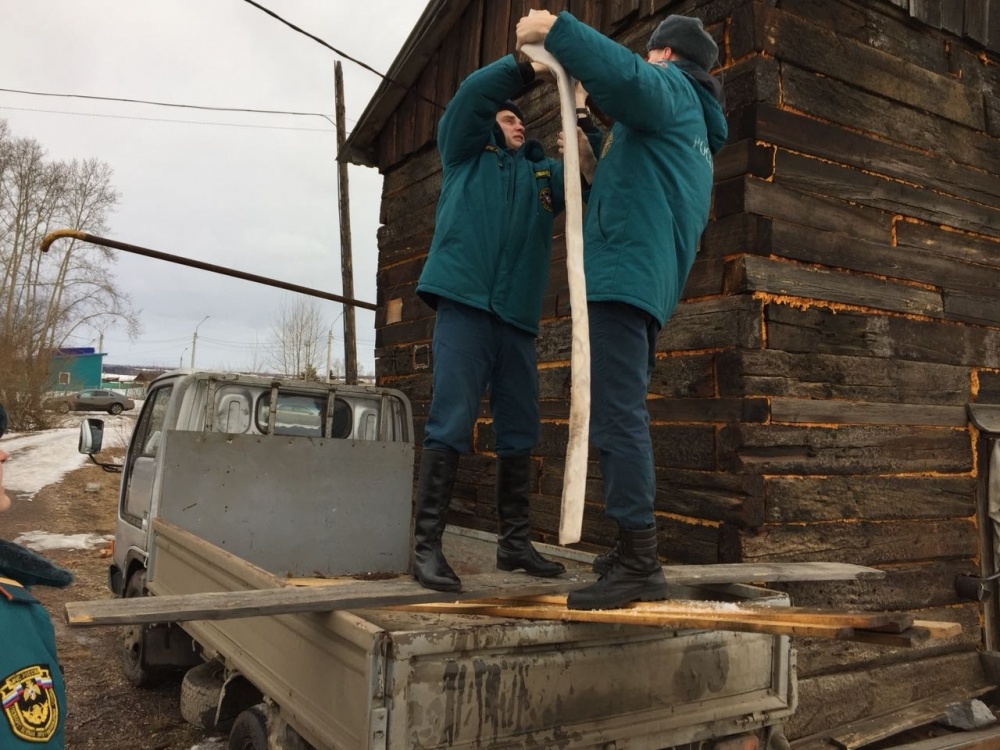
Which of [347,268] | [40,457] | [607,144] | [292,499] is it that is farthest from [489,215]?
[40,457]

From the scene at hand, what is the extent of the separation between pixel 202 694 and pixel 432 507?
2.00 m

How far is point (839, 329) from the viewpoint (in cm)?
434

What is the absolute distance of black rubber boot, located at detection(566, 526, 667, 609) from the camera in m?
2.10

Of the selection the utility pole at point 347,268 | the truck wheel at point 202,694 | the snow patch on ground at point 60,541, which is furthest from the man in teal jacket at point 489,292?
the utility pole at point 347,268

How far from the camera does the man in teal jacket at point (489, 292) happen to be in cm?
251

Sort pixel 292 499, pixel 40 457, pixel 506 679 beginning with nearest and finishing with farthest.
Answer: pixel 506 679 < pixel 292 499 < pixel 40 457

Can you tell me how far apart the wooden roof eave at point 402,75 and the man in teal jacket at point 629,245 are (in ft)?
17.7

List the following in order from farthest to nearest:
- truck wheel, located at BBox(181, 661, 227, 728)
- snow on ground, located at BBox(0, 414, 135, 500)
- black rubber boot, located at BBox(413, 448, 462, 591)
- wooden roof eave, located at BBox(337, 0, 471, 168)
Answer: snow on ground, located at BBox(0, 414, 135, 500) → wooden roof eave, located at BBox(337, 0, 471, 168) → truck wheel, located at BBox(181, 661, 227, 728) → black rubber boot, located at BBox(413, 448, 462, 591)

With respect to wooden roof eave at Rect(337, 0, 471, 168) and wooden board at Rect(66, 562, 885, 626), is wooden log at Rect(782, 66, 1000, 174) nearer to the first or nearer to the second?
wooden board at Rect(66, 562, 885, 626)

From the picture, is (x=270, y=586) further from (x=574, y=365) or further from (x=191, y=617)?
(x=574, y=365)

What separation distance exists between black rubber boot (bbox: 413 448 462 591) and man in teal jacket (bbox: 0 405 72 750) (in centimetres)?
112

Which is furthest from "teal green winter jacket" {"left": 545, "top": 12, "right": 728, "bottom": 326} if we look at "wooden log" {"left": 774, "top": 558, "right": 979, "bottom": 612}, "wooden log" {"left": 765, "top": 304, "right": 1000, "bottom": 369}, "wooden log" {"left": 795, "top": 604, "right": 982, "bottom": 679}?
"wooden log" {"left": 795, "top": 604, "right": 982, "bottom": 679}

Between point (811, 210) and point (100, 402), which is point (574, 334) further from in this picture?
point (100, 402)

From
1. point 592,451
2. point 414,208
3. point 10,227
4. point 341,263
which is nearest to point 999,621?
point 592,451
